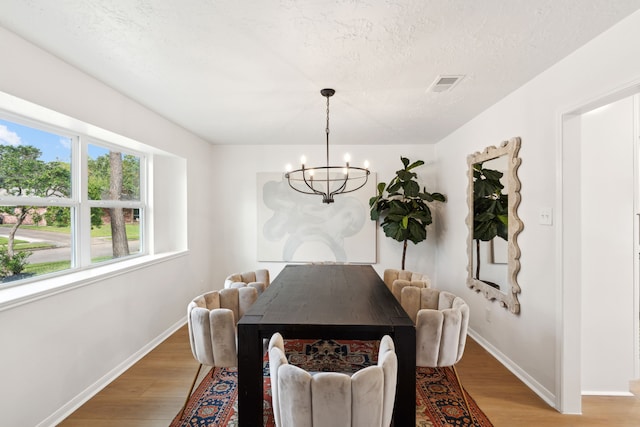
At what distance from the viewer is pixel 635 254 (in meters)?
2.08

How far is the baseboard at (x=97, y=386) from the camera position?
1.89 metres

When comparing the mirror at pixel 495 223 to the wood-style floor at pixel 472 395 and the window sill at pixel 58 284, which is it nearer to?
the wood-style floor at pixel 472 395

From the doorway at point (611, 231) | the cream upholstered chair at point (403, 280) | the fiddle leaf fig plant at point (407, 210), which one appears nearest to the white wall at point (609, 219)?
the doorway at point (611, 231)

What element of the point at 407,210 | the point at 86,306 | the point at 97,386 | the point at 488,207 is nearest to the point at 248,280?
the point at 86,306

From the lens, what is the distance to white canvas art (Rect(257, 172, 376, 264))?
4.36m

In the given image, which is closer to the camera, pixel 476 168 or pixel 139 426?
pixel 139 426

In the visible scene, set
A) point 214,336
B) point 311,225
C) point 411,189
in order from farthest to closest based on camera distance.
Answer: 1. point 311,225
2. point 411,189
3. point 214,336

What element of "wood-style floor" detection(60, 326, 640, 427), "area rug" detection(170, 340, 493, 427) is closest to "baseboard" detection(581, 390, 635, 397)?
"wood-style floor" detection(60, 326, 640, 427)

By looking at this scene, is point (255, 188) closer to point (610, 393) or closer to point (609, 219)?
point (609, 219)

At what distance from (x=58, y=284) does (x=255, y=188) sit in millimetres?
2734

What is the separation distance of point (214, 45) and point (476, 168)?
2707mm

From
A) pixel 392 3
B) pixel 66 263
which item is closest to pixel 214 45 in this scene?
pixel 392 3

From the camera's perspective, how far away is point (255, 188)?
4457mm

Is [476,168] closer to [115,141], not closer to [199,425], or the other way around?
[199,425]
